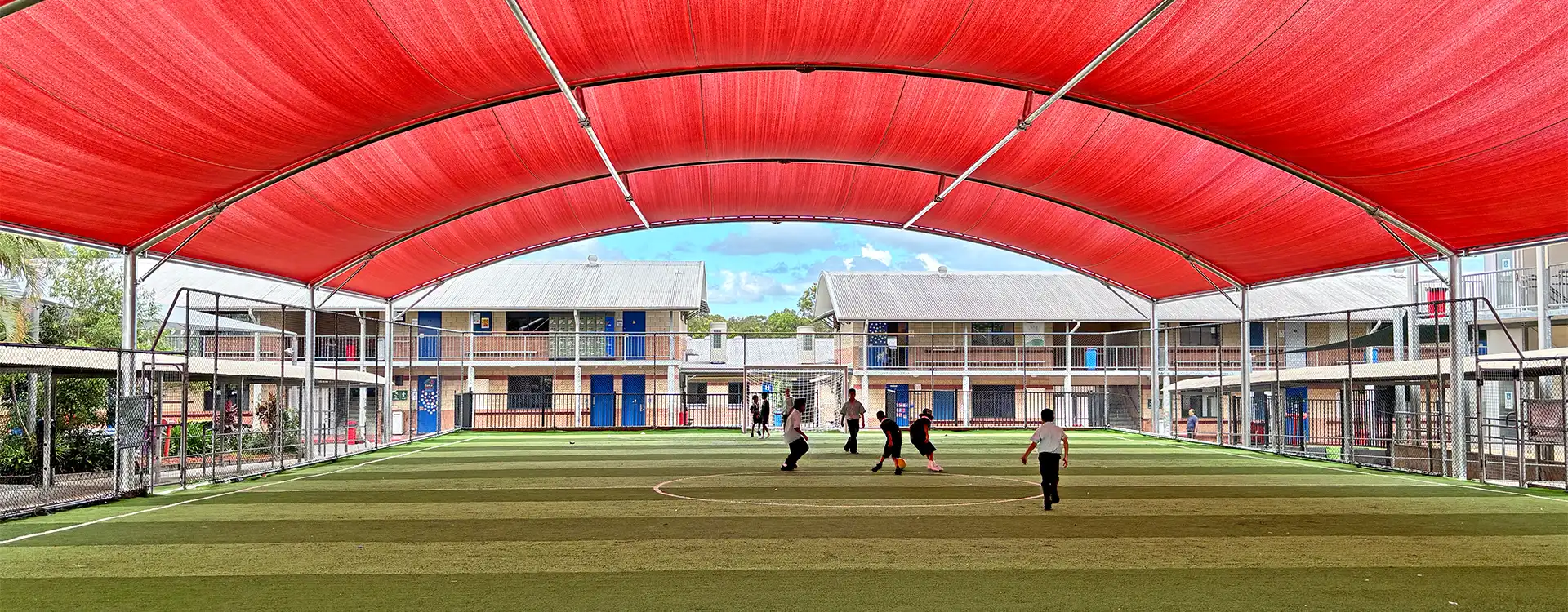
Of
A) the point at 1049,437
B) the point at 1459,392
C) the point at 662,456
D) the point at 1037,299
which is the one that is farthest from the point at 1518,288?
the point at 1049,437

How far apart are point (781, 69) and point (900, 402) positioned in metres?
31.8

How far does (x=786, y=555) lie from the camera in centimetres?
1075

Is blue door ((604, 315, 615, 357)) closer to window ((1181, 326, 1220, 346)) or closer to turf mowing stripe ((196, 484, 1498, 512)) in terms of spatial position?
window ((1181, 326, 1220, 346))

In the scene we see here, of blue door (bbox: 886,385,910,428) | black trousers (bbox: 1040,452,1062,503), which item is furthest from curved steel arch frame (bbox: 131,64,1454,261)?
blue door (bbox: 886,385,910,428)

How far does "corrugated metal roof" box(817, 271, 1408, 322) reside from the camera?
4812 centimetres

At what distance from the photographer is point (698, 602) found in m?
8.51

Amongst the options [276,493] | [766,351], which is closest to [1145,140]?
[276,493]

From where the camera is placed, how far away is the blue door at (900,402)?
45.8m

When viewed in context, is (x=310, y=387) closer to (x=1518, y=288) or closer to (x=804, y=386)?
(x=804, y=386)

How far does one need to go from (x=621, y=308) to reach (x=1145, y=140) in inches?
1193

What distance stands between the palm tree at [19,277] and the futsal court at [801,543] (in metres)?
12.6

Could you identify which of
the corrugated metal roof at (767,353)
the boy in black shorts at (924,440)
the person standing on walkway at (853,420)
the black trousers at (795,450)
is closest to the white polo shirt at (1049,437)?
the boy in black shorts at (924,440)

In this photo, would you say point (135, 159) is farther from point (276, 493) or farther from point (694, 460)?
point (694, 460)

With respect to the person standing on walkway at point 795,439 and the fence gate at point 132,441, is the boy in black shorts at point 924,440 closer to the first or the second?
the person standing on walkway at point 795,439
